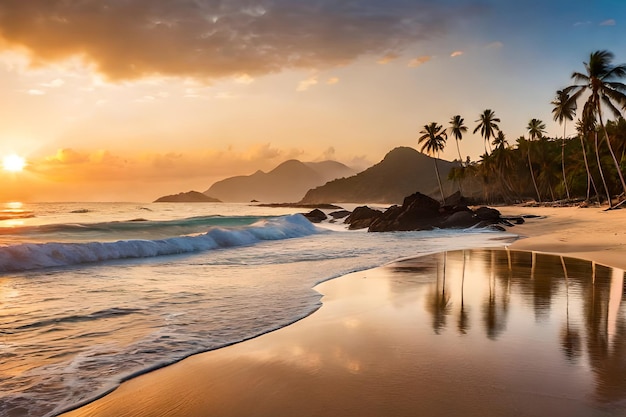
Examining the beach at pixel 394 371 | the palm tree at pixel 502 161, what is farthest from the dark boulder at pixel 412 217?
the palm tree at pixel 502 161

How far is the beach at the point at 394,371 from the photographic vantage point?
3.87 m

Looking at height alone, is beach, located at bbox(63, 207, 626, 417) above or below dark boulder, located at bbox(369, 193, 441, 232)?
below

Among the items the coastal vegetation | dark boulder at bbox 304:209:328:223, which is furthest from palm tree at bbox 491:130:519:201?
dark boulder at bbox 304:209:328:223

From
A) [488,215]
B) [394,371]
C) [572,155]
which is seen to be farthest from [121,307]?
[572,155]

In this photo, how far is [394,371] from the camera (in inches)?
184

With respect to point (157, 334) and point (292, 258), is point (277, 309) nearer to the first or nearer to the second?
point (157, 334)

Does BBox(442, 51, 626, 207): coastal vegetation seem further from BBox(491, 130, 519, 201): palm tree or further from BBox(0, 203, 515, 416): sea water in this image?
BBox(0, 203, 515, 416): sea water

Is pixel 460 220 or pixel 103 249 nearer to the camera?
pixel 103 249

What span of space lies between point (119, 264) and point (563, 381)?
14526 millimetres

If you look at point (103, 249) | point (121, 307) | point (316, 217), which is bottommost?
point (121, 307)

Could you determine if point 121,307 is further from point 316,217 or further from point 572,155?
point 572,155

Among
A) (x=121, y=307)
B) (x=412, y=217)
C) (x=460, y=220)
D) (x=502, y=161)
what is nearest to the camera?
(x=121, y=307)

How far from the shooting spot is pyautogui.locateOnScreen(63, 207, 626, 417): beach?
387 cm

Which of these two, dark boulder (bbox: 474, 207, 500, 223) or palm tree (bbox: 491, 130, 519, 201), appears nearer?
dark boulder (bbox: 474, 207, 500, 223)
